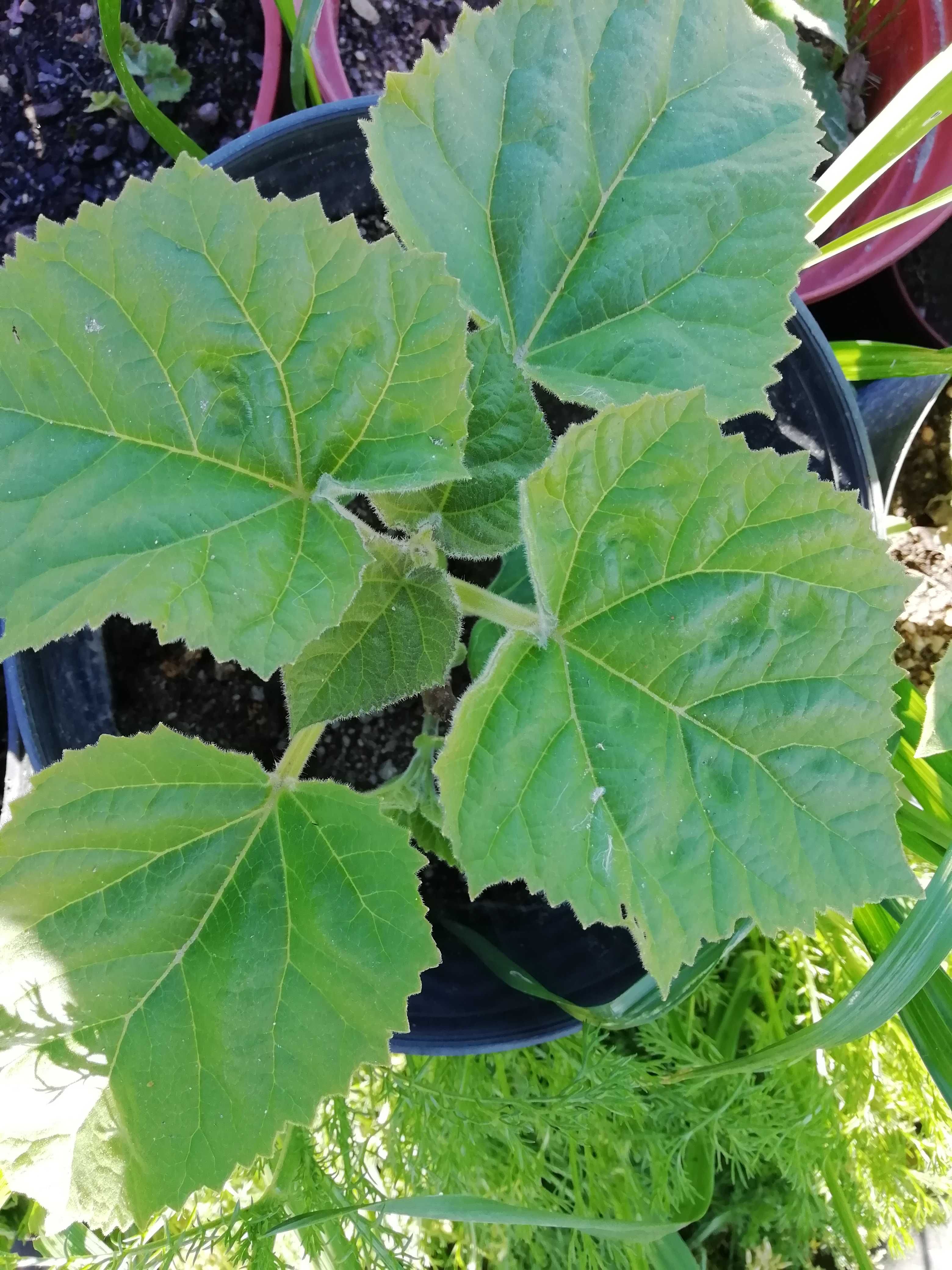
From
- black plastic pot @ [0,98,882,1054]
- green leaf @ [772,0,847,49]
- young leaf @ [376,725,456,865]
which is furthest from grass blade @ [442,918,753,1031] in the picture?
green leaf @ [772,0,847,49]

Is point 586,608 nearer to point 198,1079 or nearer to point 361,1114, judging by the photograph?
point 198,1079

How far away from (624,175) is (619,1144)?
102 cm

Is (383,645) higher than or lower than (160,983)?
higher

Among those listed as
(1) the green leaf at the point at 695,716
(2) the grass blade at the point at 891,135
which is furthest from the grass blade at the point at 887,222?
(1) the green leaf at the point at 695,716

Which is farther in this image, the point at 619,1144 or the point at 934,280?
the point at 934,280

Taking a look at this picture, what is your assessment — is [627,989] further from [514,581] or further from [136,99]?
[136,99]

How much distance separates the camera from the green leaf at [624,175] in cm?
75

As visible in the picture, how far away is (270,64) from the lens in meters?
1.23

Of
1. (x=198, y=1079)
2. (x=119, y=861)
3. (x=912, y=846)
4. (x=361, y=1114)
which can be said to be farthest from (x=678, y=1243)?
(x=119, y=861)

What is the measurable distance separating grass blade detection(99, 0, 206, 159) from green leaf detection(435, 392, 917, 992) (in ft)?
1.88

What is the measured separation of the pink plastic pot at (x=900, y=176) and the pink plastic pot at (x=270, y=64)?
731 millimetres

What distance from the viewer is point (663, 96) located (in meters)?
0.76

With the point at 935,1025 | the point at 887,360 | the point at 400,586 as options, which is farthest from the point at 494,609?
the point at 887,360

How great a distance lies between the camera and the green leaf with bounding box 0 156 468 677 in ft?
1.92
